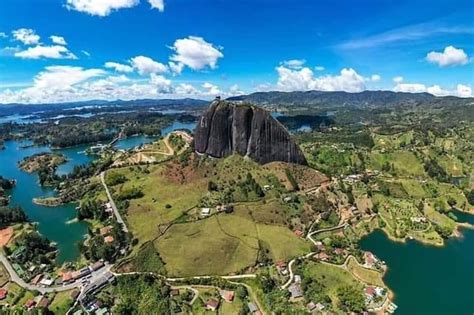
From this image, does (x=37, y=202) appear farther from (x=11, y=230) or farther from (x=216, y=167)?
(x=216, y=167)

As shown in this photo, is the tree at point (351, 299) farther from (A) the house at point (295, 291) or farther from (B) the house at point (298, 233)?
(B) the house at point (298, 233)

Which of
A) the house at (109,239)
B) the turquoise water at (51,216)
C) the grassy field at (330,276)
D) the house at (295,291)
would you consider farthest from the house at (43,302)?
the grassy field at (330,276)

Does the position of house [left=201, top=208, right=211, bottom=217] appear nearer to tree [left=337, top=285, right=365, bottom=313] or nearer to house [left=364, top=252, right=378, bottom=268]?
tree [left=337, top=285, right=365, bottom=313]

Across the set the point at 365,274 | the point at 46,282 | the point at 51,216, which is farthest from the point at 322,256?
the point at 51,216

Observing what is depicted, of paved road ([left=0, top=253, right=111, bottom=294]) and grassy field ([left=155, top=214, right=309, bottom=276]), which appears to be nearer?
paved road ([left=0, top=253, right=111, bottom=294])

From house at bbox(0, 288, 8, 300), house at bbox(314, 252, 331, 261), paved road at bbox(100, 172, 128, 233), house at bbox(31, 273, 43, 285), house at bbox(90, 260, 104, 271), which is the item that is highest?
paved road at bbox(100, 172, 128, 233)

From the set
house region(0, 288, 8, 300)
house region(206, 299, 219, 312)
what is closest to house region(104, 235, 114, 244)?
house region(0, 288, 8, 300)

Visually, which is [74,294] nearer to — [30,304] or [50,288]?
[50,288]
